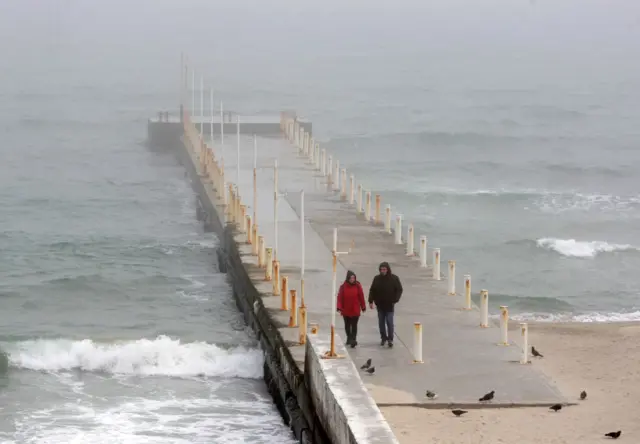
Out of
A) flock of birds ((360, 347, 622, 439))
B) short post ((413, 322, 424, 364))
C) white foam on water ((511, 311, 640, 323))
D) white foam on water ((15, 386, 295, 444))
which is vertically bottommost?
white foam on water ((15, 386, 295, 444))

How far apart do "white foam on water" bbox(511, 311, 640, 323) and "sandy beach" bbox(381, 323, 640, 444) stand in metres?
6.48

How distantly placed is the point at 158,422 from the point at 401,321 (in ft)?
14.1

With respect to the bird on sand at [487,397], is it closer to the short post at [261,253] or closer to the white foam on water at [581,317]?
the short post at [261,253]

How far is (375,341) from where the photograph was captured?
23.2m

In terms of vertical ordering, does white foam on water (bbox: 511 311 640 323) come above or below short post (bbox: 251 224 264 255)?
below

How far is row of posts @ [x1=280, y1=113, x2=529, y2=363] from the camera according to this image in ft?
75.9

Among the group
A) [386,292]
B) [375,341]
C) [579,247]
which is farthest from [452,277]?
[579,247]

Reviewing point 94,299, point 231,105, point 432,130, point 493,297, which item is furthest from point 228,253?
point 231,105

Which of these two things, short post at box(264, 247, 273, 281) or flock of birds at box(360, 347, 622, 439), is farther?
short post at box(264, 247, 273, 281)

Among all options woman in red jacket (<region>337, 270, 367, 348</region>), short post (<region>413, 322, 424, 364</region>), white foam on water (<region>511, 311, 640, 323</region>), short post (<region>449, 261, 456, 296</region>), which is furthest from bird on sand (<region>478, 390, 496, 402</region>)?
white foam on water (<region>511, 311, 640, 323</region>)

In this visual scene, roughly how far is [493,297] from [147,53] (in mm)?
142148

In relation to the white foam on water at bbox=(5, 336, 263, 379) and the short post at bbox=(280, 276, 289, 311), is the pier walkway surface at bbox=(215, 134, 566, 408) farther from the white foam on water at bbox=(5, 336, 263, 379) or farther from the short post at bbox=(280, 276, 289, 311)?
the white foam on water at bbox=(5, 336, 263, 379)

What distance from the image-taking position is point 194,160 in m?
48.4

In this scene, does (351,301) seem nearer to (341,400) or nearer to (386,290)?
(386,290)
